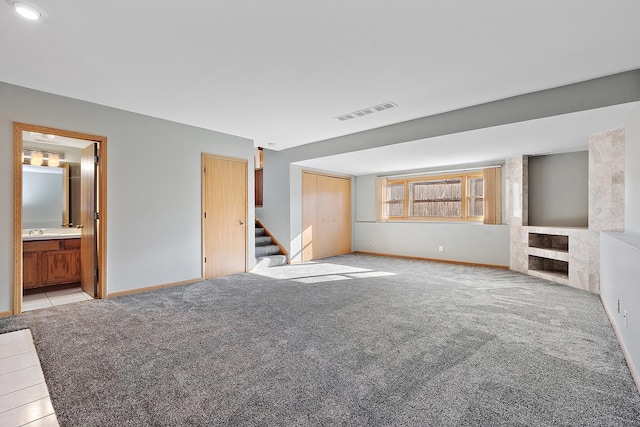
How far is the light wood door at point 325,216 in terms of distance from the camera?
275 inches

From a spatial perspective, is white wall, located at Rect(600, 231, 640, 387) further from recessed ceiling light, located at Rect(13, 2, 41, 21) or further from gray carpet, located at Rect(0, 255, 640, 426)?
recessed ceiling light, located at Rect(13, 2, 41, 21)

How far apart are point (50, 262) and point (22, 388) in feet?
10.2

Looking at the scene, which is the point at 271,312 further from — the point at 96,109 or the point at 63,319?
the point at 96,109

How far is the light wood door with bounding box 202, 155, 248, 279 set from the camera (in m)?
4.97

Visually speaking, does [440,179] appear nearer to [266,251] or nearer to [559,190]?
[559,190]

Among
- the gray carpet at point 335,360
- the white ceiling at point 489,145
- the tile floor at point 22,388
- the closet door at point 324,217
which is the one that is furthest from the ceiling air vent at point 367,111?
the tile floor at point 22,388

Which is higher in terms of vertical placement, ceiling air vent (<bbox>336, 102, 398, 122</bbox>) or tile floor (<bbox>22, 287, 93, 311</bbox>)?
ceiling air vent (<bbox>336, 102, 398, 122</bbox>)

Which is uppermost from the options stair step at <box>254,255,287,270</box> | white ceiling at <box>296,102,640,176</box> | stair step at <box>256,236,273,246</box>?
white ceiling at <box>296,102,640,176</box>

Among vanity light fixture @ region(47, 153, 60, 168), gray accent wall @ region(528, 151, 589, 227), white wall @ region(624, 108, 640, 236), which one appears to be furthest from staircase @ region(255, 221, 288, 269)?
white wall @ region(624, 108, 640, 236)

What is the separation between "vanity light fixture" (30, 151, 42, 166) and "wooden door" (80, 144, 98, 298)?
911 mm

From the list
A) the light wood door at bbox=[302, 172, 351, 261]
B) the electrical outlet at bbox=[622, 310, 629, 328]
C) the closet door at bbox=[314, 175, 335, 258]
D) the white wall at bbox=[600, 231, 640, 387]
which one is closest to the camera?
the white wall at bbox=[600, 231, 640, 387]

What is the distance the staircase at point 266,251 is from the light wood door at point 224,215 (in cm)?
55

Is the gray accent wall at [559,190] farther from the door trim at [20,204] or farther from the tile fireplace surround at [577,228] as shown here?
the door trim at [20,204]

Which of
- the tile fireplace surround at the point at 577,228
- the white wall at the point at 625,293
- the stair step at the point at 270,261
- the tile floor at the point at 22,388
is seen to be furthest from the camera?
the stair step at the point at 270,261
